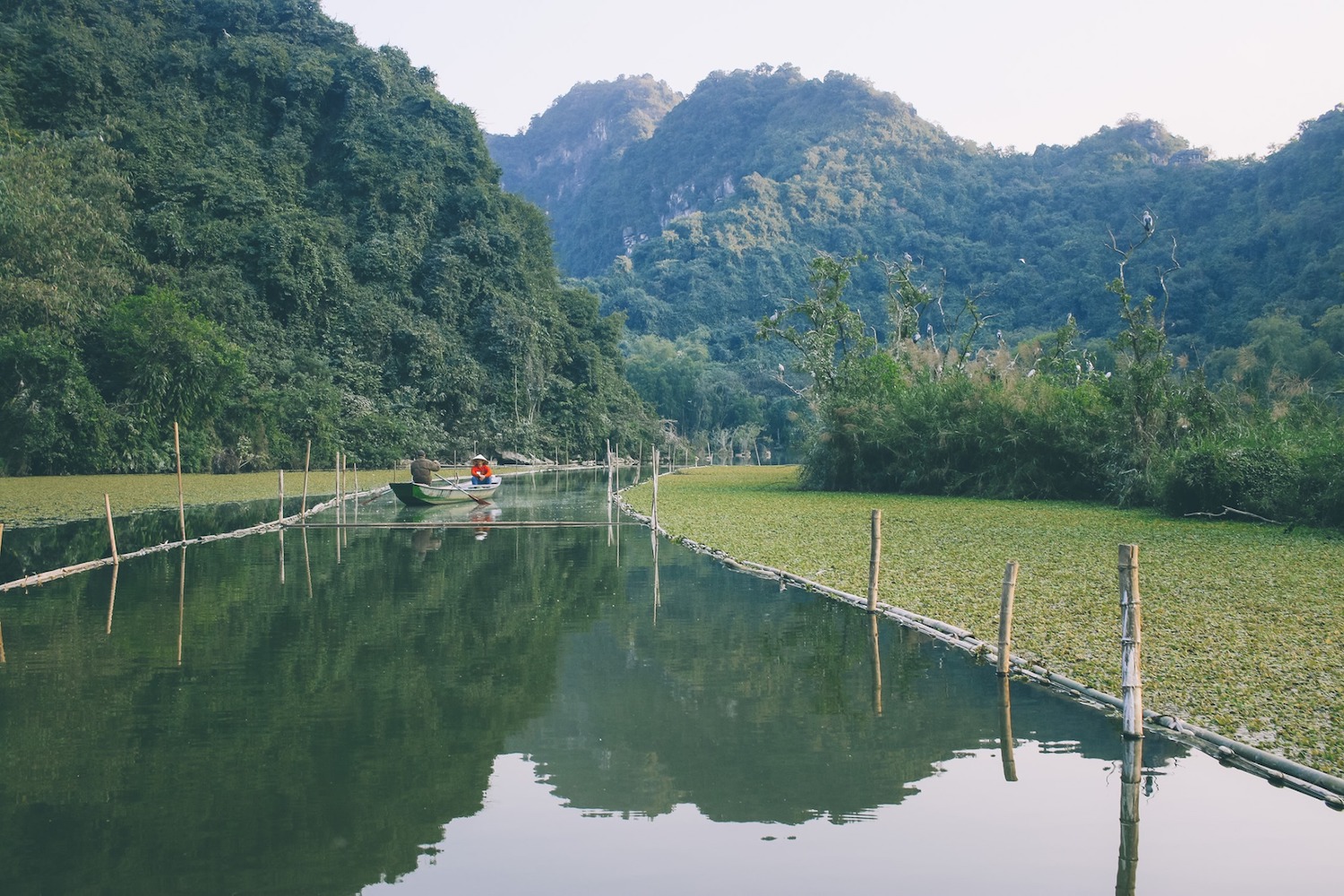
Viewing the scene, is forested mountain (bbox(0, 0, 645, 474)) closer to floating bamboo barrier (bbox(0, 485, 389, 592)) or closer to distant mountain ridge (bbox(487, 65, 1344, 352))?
floating bamboo barrier (bbox(0, 485, 389, 592))

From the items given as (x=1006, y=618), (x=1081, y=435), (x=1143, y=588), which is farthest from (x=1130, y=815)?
(x=1081, y=435)

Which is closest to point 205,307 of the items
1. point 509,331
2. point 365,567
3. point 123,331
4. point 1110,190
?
point 123,331

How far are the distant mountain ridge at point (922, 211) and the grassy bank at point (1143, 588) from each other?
36.7m

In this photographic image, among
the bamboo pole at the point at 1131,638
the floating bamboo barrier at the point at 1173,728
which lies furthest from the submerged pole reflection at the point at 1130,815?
the floating bamboo barrier at the point at 1173,728

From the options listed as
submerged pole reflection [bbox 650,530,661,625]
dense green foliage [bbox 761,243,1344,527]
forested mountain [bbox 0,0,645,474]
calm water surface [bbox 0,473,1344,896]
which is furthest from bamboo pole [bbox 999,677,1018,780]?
forested mountain [bbox 0,0,645,474]

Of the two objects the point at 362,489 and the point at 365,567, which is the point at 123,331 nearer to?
the point at 362,489

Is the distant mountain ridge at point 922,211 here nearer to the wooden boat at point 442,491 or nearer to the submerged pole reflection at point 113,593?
the wooden boat at point 442,491

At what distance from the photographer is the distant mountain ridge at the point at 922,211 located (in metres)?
53.2

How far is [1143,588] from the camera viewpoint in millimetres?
10227

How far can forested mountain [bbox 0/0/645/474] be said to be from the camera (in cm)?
3095

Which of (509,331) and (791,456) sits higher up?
(509,331)

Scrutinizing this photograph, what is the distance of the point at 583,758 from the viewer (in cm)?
582

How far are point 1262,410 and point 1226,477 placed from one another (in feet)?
16.1

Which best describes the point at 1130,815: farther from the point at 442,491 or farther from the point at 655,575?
the point at 442,491
